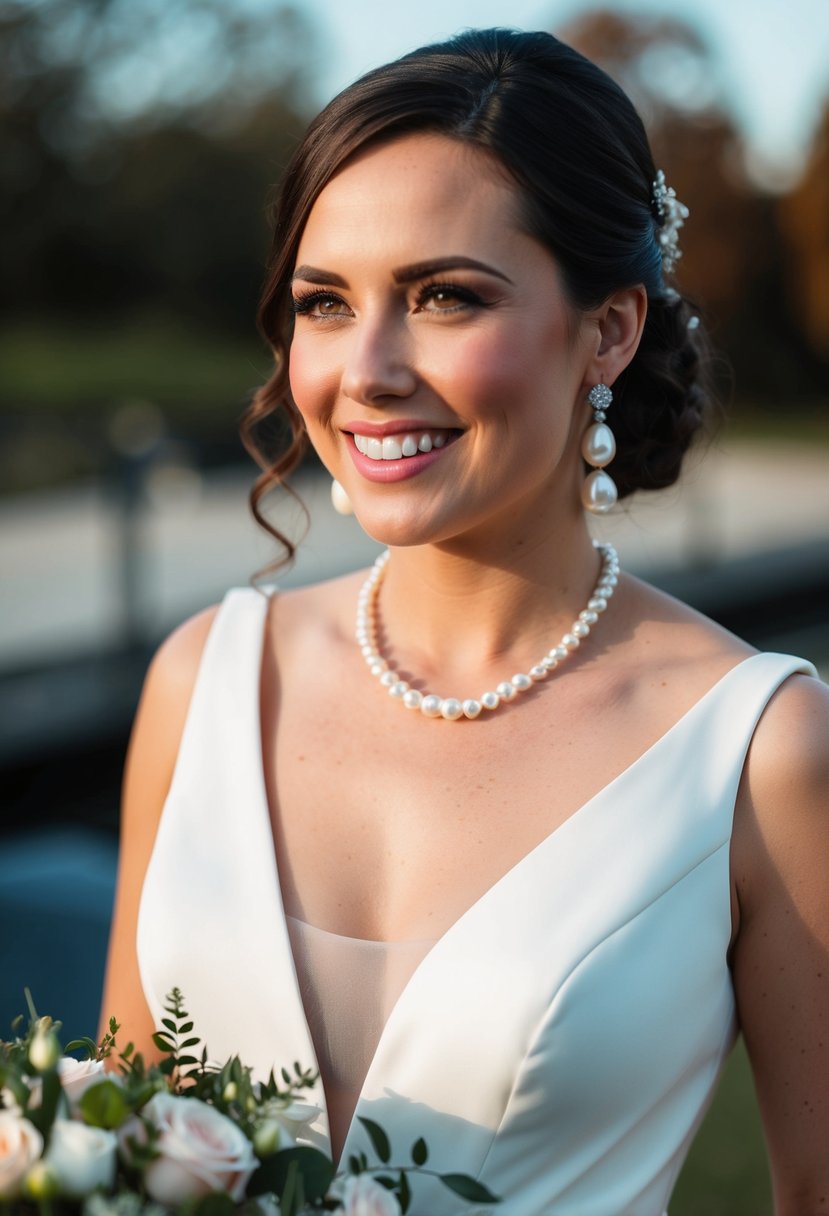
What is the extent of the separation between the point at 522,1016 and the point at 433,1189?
0.92 ft

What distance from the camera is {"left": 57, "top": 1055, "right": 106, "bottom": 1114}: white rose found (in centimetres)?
160

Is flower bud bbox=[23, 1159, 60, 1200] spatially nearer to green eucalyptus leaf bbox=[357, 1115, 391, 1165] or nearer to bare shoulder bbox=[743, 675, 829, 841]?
green eucalyptus leaf bbox=[357, 1115, 391, 1165]

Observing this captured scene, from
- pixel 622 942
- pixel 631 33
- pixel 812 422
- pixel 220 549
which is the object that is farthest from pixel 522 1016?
pixel 812 422

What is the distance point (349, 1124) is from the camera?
2.15 meters

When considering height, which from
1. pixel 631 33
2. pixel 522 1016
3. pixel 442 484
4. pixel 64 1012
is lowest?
pixel 64 1012

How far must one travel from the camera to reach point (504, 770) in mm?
2330

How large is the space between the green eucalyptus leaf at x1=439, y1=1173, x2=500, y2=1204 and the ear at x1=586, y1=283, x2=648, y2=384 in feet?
4.07

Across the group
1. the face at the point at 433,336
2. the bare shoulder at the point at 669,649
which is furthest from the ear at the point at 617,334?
the bare shoulder at the point at 669,649

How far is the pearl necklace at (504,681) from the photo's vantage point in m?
2.41

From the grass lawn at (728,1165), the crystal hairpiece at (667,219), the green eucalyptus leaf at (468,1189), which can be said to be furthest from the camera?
the grass lawn at (728,1165)

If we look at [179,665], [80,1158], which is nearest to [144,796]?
[179,665]

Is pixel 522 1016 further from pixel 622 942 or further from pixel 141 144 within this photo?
pixel 141 144

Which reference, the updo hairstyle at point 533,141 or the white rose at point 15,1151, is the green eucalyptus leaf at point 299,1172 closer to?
the white rose at point 15,1151

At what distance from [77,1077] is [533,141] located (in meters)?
1.42
